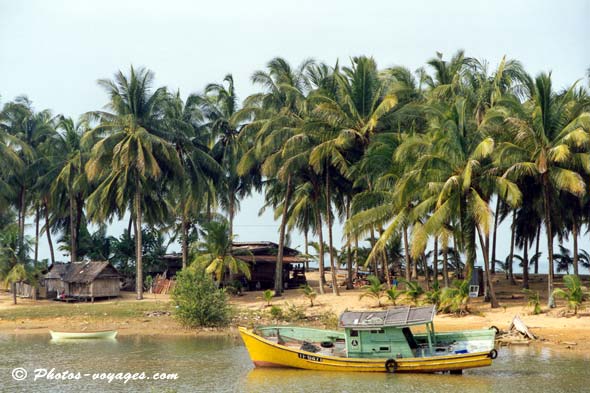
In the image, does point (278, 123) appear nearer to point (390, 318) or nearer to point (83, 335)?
point (83, 335)

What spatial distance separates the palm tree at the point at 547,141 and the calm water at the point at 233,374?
9.05 m

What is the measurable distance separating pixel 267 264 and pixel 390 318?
30.6 metres

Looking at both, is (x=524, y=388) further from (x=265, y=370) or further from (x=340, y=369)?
(x=265, y=370)

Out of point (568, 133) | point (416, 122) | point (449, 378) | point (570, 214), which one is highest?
point (416, 122)

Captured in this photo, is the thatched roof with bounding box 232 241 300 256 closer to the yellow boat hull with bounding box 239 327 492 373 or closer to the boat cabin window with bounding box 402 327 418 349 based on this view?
the yellow boat hull with bounding box 239 327 492 373

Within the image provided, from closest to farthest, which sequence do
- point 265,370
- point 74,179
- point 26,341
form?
point 265,370 < point 26,341 < point 74,179

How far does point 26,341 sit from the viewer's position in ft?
111

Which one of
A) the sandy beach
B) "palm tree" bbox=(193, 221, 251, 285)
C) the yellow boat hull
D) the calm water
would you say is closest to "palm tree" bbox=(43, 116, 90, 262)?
the sandy beach

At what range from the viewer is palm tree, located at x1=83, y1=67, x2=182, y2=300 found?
4781 centimetres

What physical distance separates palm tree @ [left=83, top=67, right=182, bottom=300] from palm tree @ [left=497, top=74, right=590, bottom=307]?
23.0 meters

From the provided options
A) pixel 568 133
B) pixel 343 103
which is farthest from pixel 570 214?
pixel 343 103

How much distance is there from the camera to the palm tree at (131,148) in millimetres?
47812

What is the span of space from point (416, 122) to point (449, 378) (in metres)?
24.2

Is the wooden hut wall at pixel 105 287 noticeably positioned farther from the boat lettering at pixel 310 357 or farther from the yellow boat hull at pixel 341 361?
the boat lettering at pixel 310 357
